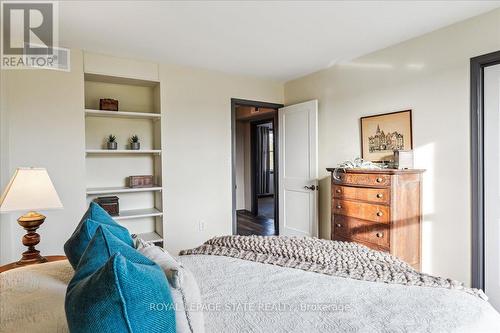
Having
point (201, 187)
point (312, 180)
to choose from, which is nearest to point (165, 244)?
point (201, 187)

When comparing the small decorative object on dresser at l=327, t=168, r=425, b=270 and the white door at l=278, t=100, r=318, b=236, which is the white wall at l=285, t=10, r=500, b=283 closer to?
the small decorative object on dresser at l=327, t=168, r=425, b=270

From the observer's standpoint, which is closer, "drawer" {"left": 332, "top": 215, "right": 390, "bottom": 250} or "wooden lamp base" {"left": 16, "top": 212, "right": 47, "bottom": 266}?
"wooden lamp base" {"left": 16, "top": 212, "right": 47, "bottom": 266}

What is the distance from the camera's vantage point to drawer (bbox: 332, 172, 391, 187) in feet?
8.51

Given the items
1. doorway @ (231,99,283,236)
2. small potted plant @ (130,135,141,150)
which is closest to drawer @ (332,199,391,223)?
small potted plant @ (130,135,141,150)

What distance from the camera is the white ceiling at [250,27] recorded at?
227cm

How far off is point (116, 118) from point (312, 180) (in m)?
2.65

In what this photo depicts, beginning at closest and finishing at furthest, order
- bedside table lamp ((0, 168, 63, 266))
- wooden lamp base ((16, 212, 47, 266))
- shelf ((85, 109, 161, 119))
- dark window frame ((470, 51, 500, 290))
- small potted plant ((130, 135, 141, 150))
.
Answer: bedside table lamp ((0, 168, 63, 266)) → wooden lamp base ((16, 212, 47, 266)) → dark window frame ((470, 51, 500, 290)) → shelf ((85, 109, 161, 119)) → small potted plant ((130, 135, 141, 150))

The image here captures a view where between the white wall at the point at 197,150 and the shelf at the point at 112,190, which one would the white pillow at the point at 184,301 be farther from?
the white wall at the point at 197,150

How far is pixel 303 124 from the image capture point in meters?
4.03

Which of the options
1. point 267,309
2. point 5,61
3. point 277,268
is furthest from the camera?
point 5,61

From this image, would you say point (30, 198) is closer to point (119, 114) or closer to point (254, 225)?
point (119, 114)

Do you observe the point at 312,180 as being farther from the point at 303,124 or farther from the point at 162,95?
the point at 162,95

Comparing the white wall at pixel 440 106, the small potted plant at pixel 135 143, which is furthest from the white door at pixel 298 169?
the small potted plant at pixel 135 143

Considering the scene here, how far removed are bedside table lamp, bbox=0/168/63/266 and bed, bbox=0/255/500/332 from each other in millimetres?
648
